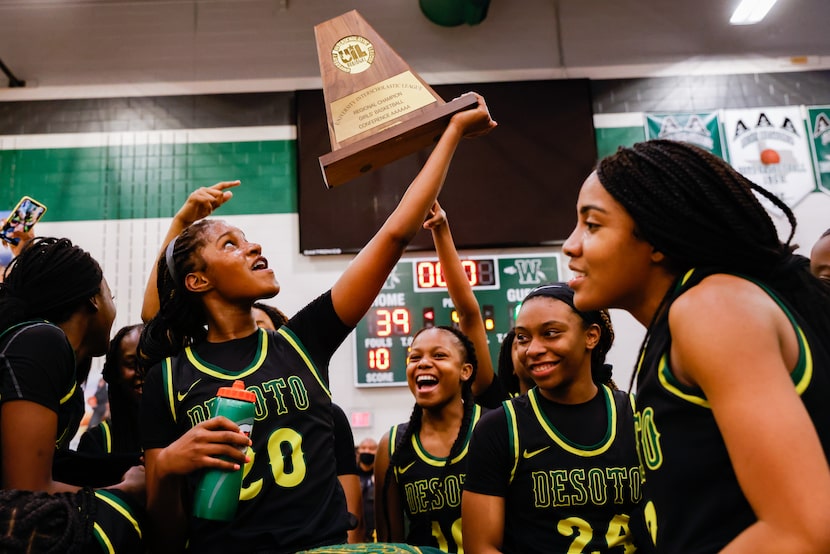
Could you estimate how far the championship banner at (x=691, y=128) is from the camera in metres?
7.10

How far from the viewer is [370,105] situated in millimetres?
1983

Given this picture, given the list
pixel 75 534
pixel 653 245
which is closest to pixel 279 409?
pixel 75 534

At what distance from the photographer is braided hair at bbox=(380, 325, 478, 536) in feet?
8.46

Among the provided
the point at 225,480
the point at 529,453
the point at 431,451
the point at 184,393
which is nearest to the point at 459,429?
the point at 431,451

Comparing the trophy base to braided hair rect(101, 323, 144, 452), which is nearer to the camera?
the trophy base

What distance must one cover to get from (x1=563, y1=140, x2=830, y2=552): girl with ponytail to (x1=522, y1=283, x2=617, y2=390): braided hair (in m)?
0.96

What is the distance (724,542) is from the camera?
1.05 m

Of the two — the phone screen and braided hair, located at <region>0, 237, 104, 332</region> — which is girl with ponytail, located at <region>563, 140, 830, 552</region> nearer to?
braided hair, located at <region>0, 237, 104, 332</region>

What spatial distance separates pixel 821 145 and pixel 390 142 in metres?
6.80

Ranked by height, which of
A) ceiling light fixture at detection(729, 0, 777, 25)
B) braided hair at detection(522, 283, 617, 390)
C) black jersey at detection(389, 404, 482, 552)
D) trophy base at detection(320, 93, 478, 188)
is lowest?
black jersey at detection(389, 404, 482, 552)

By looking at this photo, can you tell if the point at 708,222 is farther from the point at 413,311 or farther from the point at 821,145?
the point at 821,145

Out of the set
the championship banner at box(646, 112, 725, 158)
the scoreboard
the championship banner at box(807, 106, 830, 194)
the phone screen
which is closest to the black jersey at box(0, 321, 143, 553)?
Answer: the phone screen

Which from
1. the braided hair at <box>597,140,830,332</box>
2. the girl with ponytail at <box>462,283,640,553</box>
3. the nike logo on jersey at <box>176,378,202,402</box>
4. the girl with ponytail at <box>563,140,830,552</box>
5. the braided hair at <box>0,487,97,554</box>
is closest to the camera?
the girl with ponytail at <box>563,140,830,552</box>

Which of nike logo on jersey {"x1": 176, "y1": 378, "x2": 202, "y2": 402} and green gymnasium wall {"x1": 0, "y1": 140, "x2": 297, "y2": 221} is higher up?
green gymnasium wall {"x1": 0, "y1": 140, "x2": 297, "y2": 221}
